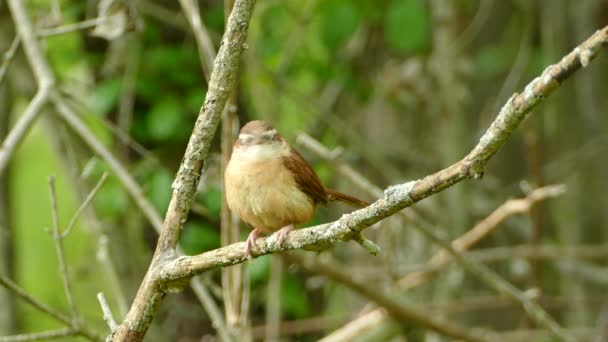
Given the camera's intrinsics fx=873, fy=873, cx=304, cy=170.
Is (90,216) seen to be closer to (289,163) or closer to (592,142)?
(289,163)

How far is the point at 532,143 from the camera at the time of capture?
5270 millimetres

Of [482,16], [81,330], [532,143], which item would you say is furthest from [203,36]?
[482,16]

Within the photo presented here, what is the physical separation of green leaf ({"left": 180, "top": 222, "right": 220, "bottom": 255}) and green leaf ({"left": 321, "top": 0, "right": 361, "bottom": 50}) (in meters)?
1.40

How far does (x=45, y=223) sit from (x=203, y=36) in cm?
489

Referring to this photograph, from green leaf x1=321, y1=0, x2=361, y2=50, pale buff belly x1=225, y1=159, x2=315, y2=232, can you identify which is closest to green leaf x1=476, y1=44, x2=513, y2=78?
green leaf x1=321, y1=0, x2=361, y2=50

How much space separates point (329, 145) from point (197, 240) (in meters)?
1.94

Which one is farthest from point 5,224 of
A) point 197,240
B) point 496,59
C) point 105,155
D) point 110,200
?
point 496,59

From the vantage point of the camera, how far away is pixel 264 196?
321 cm

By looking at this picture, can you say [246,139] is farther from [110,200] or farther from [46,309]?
[110,200]

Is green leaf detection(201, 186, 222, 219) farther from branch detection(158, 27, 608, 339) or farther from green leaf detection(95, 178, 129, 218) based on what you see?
branch detection(158, 27, 608, 339)

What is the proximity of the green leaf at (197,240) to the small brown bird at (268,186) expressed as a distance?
1628 millimetres

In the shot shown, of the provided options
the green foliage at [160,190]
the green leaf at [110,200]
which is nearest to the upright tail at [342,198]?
the green foliage at [160,190]

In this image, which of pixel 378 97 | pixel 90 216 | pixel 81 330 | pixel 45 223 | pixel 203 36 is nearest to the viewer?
pixel 81 330

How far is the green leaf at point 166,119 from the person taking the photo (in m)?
5.04
